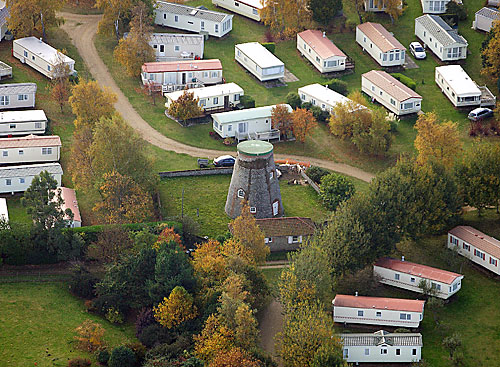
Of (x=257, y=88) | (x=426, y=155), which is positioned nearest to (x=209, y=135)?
(x=257, y=88)

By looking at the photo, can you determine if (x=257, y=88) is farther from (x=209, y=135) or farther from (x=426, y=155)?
(x=426, y=155)

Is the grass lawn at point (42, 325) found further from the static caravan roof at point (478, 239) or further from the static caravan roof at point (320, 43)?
the static caravan roof at point (320, 43)

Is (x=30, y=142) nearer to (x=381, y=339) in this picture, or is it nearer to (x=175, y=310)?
(x=175, y=310)

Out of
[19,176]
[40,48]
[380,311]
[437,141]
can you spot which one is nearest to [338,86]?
[437,141]

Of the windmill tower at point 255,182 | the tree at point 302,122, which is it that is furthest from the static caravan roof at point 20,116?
the tree at point 302,122

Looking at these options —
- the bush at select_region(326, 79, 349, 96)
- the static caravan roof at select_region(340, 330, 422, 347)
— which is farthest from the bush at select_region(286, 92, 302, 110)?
the static caravan roof at select_region(340, 330, 422, 347)
